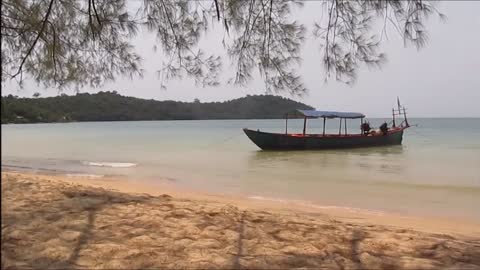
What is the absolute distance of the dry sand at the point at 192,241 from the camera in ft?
9.36

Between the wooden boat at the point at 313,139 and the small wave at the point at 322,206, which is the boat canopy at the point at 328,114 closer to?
the wooden boat at the point at 313,139

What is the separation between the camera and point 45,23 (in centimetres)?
404

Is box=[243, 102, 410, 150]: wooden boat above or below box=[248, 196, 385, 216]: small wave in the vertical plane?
above

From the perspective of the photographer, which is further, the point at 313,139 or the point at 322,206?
the point at 313,139

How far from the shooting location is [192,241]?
11.0 ft

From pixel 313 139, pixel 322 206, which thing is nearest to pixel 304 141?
pixel 313 139

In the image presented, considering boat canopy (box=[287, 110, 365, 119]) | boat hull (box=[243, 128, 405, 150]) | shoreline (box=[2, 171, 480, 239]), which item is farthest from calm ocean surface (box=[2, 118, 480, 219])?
boat canopy (box=[287, 110, 365, 119])

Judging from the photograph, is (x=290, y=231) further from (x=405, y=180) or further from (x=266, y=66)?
(x=405, y=180)

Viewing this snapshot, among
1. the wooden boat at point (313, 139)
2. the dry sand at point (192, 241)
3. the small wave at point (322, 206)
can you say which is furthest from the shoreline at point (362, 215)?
the wooden boat at point (313, 139)

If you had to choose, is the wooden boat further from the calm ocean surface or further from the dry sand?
the dry sand

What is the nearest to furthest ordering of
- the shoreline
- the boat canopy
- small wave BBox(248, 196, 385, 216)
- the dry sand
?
the dry sand, the shoreline, small wave BBox(248, 196, 385, 216), the boat canopy

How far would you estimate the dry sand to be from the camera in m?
2.85

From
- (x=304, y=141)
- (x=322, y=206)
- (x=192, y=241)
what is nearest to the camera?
(x=192, y=241)

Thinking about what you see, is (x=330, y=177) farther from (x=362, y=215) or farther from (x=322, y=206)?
(x=362, y=215)
